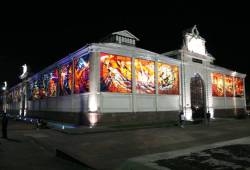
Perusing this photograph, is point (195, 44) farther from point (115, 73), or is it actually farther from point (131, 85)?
point (115, 73)

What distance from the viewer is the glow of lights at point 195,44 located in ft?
120

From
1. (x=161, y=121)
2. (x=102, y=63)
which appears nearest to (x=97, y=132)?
(x=102, y=63)

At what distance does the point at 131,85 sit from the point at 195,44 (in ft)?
51.9

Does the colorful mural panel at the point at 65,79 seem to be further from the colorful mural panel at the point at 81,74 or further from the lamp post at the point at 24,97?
the lamp post at the point at 24,97

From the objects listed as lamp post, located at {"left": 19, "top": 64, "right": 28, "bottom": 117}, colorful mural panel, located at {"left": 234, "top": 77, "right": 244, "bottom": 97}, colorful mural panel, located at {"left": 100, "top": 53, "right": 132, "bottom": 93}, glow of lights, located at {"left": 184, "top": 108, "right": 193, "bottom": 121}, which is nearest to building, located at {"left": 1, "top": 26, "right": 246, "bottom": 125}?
colorful mural panel, located at {"left": 100, "top": 53, "right": 132, "bottom": 93}

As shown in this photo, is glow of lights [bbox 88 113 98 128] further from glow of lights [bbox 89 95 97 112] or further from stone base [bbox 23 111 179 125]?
glow of lights [bbox 89 95 97 112]

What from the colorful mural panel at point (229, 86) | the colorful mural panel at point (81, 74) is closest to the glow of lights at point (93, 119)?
the colorful mural panel at point (81, 74)

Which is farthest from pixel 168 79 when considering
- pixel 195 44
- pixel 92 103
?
pixel 92 103

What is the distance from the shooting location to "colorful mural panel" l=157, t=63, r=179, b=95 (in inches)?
1238

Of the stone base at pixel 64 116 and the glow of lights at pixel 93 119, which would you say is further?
the stone base at pixel 64 116

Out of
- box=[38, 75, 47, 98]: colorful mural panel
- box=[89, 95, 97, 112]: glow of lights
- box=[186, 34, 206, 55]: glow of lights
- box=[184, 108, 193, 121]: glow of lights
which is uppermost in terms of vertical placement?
box=[186, 34, 206, 55]: glow of lights

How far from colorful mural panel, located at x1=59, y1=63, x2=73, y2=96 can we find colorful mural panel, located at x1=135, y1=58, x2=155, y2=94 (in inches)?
330

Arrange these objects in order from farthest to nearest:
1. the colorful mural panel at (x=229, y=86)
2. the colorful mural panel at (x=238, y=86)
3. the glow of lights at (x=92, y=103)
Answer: the colorful mural panel at (x=238, y=86) < the colorful mural panel at (x=229, y=86) < the glow of lights at (x=92, y=103)

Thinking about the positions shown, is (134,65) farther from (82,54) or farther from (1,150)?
A: (1,150)
